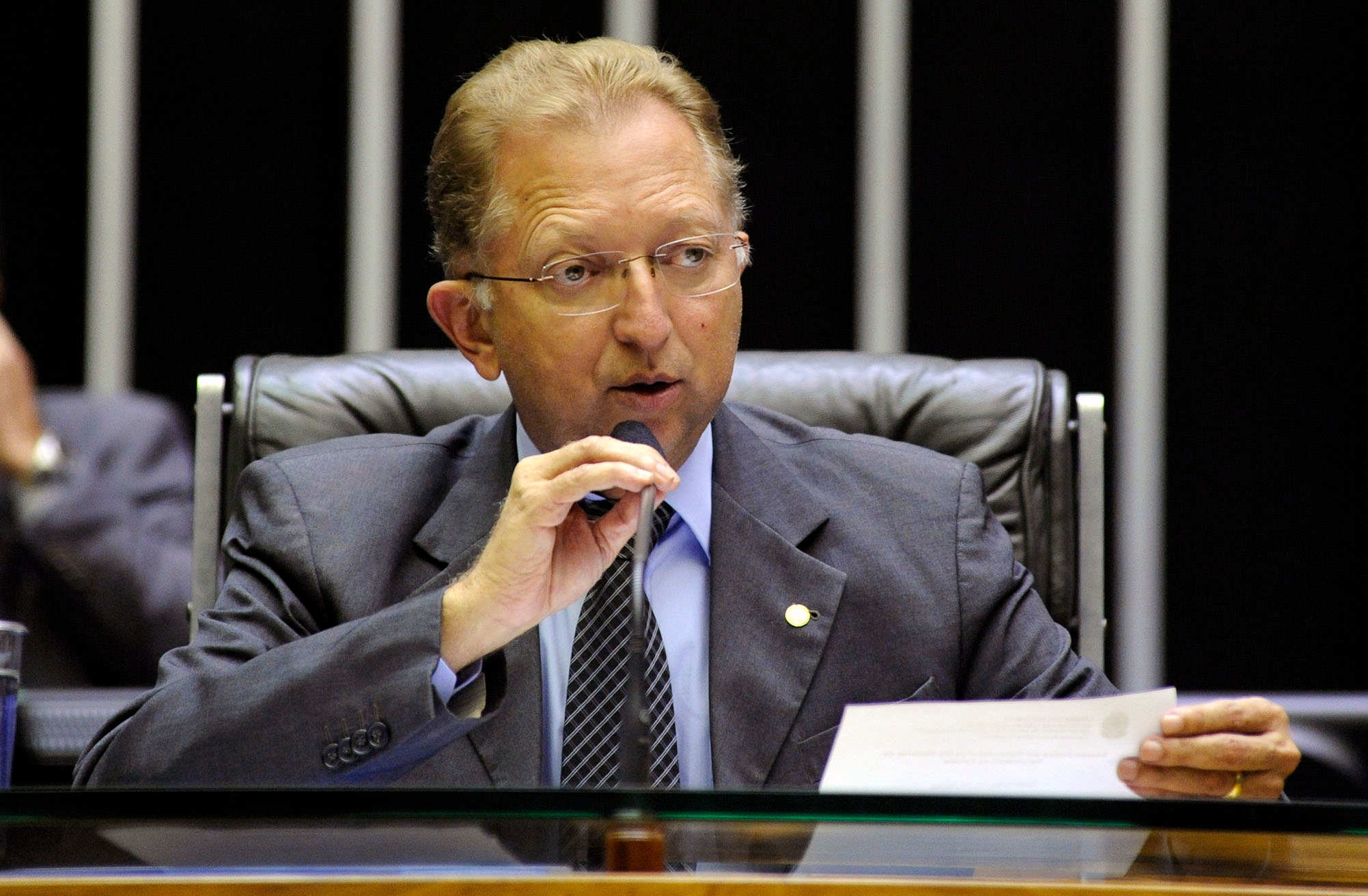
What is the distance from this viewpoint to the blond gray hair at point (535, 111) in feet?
5.22

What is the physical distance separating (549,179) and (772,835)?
3.09 feet

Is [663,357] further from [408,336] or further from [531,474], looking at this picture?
[408,336]

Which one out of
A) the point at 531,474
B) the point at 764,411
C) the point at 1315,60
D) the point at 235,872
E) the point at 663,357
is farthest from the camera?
the point at 1315,60

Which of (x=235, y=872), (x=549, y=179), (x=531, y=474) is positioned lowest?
(x=235, y=872)

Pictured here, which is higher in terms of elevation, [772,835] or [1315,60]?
[1315,60]

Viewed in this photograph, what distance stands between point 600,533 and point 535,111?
1.62 ft

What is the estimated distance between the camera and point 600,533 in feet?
4.46

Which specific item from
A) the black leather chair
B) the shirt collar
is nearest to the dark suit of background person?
the black leather chair

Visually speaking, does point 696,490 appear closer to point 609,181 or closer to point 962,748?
point 609,181

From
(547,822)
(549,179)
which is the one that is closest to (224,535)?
(549,179)

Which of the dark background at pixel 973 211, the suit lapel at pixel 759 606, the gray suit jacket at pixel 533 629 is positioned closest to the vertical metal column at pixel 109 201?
the dark background at pixel 973 211

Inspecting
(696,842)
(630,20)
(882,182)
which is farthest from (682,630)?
Result: (630,20)

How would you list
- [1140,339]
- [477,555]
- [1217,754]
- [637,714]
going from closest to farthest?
[637,714] → [1217,754] → [477,555] → [1140,339]

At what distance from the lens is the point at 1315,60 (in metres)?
3.41
